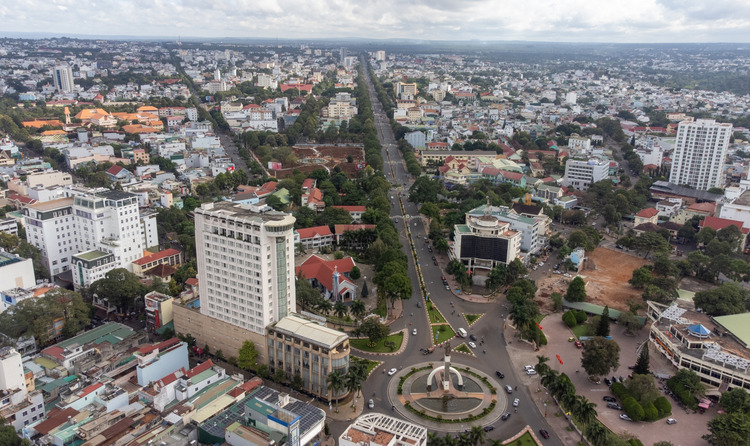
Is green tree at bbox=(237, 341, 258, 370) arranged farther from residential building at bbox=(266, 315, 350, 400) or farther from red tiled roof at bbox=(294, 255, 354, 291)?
red tiled roof at bbox=(294, 255, 354, 291)

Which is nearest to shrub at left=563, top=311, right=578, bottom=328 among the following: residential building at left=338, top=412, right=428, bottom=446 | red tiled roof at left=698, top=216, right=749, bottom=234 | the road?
the road

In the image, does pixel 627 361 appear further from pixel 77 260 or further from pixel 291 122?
pixel 291 122

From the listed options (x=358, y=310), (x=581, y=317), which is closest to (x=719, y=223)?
(x=581, y=317)

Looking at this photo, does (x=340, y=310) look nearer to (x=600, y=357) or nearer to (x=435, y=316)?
(x=435, y=316)

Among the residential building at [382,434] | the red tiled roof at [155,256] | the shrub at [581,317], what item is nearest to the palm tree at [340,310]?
the residential building at [382,434]

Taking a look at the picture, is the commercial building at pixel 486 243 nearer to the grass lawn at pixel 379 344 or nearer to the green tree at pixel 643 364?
the grass lawn at pixel 379 344

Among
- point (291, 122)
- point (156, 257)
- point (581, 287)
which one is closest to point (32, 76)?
point (291, 122)
